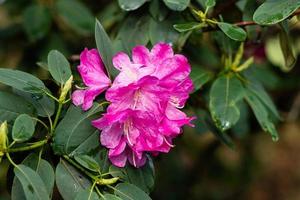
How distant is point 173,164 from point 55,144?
4.13 feet

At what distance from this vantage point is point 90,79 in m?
1.19

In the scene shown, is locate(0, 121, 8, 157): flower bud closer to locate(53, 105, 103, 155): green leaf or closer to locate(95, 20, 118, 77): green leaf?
locate(53, 105, 103, 155): green leaf

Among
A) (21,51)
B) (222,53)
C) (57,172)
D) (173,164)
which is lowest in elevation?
(173,164)

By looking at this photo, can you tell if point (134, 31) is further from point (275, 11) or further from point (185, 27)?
point (275, 11)

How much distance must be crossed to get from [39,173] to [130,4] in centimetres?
46

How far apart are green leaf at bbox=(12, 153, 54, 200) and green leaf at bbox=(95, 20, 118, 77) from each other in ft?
0.71

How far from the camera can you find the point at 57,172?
1188 mm

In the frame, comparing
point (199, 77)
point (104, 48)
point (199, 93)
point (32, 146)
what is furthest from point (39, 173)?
point (199, 93)

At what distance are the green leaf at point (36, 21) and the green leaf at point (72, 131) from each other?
77 cm

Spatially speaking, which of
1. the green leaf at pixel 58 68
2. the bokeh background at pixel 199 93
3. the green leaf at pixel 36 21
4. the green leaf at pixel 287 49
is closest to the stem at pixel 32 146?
the green leaf at pixel 58 68

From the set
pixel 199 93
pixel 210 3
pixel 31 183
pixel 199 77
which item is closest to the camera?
pixel 31 183

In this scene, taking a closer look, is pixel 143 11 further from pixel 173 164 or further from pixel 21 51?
pixel 173 164

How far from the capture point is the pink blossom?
3.76 feet

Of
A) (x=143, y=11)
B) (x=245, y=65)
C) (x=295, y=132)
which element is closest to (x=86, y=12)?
(x=143, y=11)
